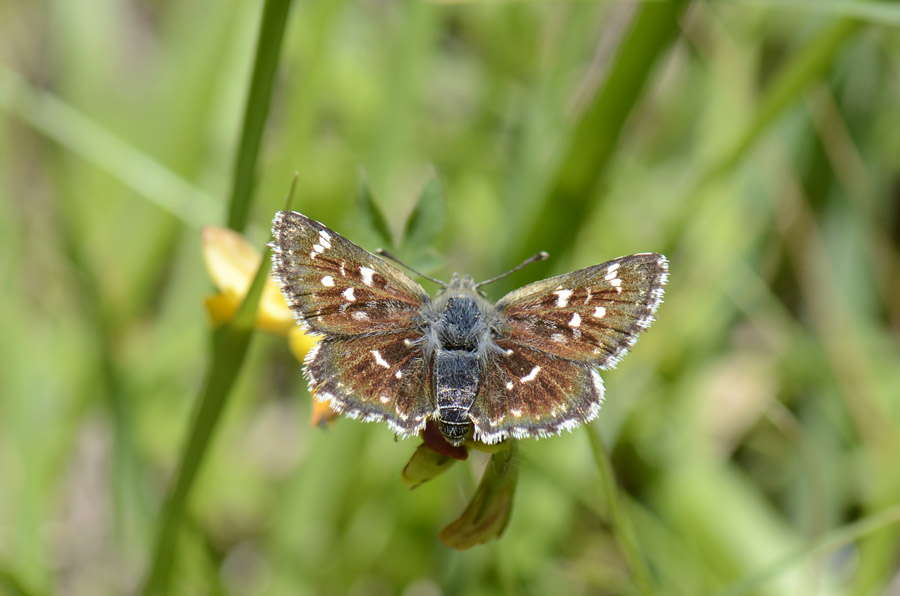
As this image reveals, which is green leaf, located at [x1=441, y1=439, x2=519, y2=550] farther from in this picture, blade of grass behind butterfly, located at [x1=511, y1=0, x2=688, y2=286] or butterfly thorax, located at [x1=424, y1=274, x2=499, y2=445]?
blade of grass behind butterfly, located at [x1=511, y1=0, x2=688, y2=286]

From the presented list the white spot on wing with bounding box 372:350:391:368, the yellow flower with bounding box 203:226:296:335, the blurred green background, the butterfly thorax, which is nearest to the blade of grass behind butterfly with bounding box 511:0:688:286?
the blurred green background

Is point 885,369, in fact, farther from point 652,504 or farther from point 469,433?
point 469,433

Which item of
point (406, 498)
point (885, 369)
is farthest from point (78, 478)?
point (885, 369)

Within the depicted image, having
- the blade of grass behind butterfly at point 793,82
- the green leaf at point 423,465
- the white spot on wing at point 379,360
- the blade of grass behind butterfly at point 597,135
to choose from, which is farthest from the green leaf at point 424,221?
the blade of grass behind butterfly at point 793,82

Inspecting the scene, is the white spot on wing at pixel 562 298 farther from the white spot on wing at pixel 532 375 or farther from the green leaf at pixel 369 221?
the green leaf at pixel 369 221

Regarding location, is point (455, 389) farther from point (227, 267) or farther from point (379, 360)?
point (227, 267)

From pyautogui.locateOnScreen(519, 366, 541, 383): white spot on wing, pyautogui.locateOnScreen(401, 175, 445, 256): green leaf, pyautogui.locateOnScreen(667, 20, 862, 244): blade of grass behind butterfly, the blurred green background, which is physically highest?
pyautogui.locateOnScreen(667, 20, 862, 244): blade of grass behind butterfly
